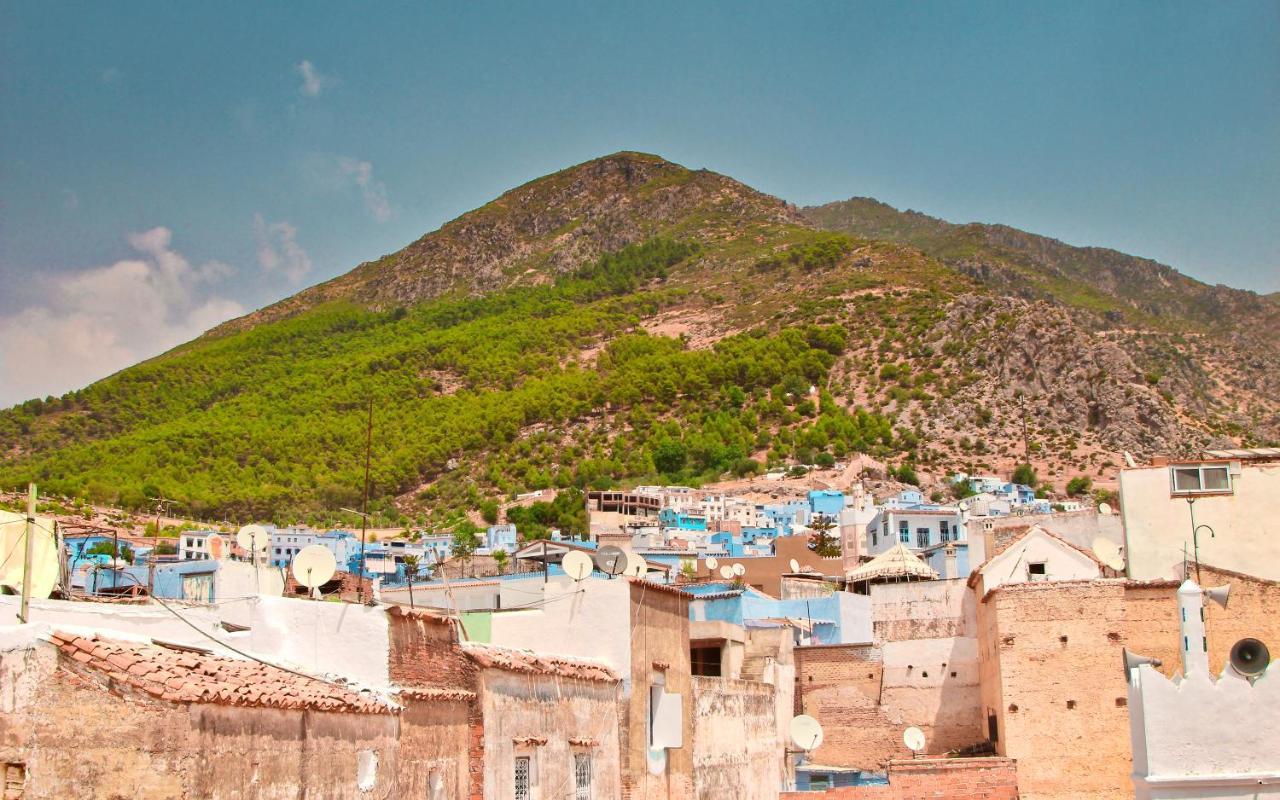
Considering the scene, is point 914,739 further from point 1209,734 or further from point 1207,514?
point 1209,734

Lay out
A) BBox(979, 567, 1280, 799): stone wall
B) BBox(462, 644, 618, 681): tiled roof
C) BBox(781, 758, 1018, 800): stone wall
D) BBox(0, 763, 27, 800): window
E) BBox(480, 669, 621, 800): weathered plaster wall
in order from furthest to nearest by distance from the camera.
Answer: BBox(979, 567, 1280, 799): stone wall < BBox(781, 758, 1018, 800): stone wall < BBox(462, 644, 618, 681): tiled roof < BBox(480, 669, 621, 800): weathered plaster wall < BBox(0, 763, 27, 800): window

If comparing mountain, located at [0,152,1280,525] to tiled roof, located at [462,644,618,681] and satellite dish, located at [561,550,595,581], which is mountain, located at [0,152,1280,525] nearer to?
satellite dish, located at [561,550,595,581]

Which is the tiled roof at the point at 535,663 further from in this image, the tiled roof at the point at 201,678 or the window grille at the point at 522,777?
the tiled roof at the point at 201,678

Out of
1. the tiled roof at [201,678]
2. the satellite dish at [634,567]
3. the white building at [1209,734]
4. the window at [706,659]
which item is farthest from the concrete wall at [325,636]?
the window at [706,659]

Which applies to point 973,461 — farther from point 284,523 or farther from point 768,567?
point 768,567

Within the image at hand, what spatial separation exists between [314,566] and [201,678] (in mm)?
4295

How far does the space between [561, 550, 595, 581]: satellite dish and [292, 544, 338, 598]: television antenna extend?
4281mm

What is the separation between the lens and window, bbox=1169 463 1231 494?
27625mm

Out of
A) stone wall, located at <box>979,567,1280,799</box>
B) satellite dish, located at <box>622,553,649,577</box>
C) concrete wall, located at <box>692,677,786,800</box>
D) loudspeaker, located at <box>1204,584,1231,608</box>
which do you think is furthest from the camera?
stone wall, located at <box>979,567,1280,799</box>

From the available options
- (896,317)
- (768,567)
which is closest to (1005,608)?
(768,567)

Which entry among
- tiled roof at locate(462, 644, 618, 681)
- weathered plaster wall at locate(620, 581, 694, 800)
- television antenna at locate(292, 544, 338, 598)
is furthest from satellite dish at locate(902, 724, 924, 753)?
television antenna at locate(292, 544, 338, 598)

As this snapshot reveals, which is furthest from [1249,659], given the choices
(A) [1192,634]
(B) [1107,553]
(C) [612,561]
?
(B) [1107,553]

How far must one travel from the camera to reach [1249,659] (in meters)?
12.4

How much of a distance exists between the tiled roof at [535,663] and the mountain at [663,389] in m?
73.1
